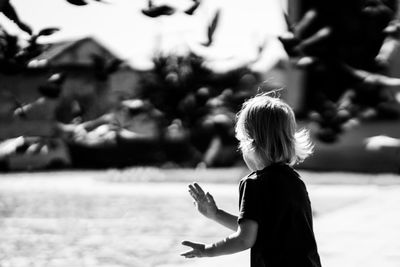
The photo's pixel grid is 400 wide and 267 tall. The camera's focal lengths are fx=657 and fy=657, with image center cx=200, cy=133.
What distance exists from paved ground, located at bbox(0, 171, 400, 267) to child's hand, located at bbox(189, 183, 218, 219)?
233 centimetres

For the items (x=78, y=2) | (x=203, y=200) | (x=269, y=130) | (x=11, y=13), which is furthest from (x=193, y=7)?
(x=203, y=200)

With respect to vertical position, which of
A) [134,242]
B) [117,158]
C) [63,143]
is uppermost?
[117,158]

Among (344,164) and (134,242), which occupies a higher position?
(344,164)

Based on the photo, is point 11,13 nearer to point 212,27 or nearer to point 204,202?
point 212,27

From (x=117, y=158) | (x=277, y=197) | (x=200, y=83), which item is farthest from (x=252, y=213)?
(x=117, y=158)

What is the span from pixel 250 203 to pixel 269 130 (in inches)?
10.4

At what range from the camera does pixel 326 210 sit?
931cm

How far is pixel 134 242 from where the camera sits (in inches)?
263

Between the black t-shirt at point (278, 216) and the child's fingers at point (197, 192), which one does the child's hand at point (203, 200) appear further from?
the black t-shirt at point (278, 216)

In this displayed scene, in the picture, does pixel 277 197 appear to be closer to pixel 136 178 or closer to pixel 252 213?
pixel 252 213

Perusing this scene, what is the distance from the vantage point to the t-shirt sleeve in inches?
85.8

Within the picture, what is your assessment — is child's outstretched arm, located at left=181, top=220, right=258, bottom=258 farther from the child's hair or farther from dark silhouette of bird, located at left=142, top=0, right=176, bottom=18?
dark silhouette of bird, located at left=142, top=0, right=176, bottom=18

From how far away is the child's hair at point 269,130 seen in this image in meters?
2.26

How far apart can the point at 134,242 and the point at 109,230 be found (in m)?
1.08
